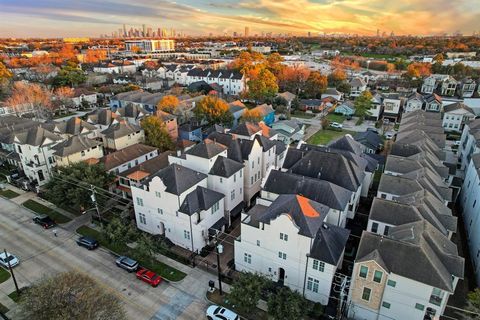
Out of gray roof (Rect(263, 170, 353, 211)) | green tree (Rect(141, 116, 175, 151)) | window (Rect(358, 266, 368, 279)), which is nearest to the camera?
window (Rect(358, 266, 368, 279))

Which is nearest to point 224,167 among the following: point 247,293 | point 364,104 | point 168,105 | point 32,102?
point 247,293

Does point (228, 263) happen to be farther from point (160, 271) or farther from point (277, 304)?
point (277, 304)

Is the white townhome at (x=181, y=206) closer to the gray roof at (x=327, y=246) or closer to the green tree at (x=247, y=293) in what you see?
the green tree at (x=247, y=293)

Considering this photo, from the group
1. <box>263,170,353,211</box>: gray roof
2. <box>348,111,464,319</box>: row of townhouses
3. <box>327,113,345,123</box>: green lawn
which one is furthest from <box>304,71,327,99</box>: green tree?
<box>348,111,464,319</box>: row of townhouses

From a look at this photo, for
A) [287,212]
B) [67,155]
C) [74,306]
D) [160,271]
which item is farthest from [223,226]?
[67,155]

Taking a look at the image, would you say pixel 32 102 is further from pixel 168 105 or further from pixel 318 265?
pixel 318 265

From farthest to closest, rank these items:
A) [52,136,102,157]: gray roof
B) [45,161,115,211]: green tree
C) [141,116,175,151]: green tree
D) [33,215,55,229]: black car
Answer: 1. [141,116,175,151]: green tree
2. [52,136,102,157]: gray roof
3. [33,215,55,229]: black car
4. [45,161,115,211]: green tree

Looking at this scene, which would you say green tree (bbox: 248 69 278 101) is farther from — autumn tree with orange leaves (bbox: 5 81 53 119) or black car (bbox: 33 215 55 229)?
black car (bbox: 33 215 55 229)
